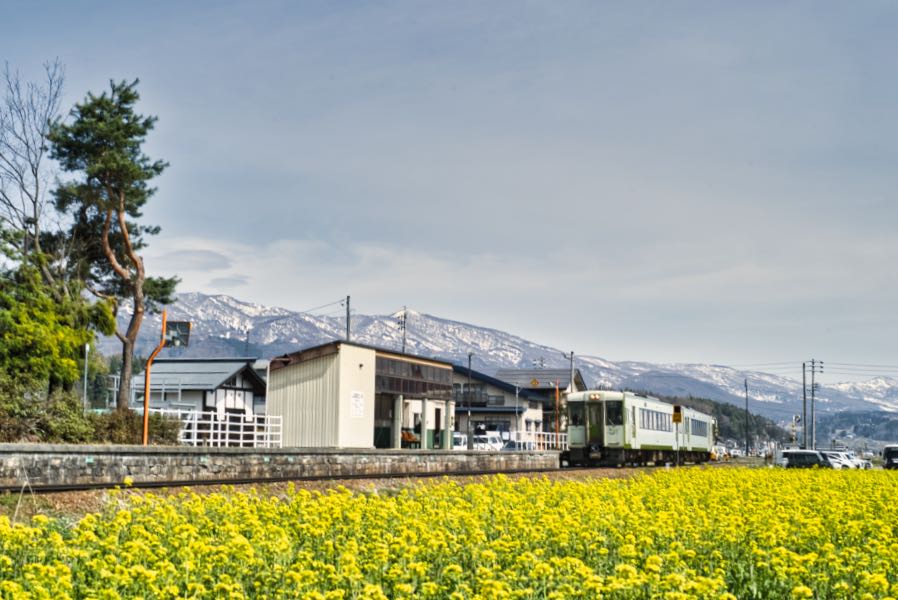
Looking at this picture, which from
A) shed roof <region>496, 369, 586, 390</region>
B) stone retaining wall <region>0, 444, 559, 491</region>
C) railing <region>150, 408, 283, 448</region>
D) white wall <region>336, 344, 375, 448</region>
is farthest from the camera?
shed roof <region>496, 369, 586, 390</region>

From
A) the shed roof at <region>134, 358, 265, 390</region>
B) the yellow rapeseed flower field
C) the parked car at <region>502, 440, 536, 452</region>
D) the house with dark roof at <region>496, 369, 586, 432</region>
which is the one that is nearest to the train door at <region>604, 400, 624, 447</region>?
the parked car at <region>502, 440, 536, 452</region>

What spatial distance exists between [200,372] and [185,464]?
98.9 feet

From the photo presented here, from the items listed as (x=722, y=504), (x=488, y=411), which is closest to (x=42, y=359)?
(x=722, y=504)

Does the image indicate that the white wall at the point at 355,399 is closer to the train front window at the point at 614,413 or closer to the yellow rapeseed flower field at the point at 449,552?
the train front window at the point at 614,413

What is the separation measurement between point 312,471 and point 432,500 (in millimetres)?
14270

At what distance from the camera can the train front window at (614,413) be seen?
37.7 m

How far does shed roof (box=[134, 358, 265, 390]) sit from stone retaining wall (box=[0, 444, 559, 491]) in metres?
19.5

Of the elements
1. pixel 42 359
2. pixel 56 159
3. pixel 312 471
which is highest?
pixel 56 159

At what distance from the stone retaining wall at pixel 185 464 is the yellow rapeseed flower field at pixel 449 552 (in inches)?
201

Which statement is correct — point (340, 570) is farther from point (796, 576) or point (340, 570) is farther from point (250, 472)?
point (250, 472)

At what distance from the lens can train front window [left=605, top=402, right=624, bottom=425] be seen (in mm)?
37719

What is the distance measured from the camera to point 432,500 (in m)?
12.2

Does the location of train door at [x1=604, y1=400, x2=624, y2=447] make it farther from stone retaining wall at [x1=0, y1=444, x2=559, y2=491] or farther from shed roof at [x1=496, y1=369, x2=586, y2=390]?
shed roof at [x1=496, y1=369, x2=586, y2=390]

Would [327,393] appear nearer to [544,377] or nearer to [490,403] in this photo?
[490,403]
